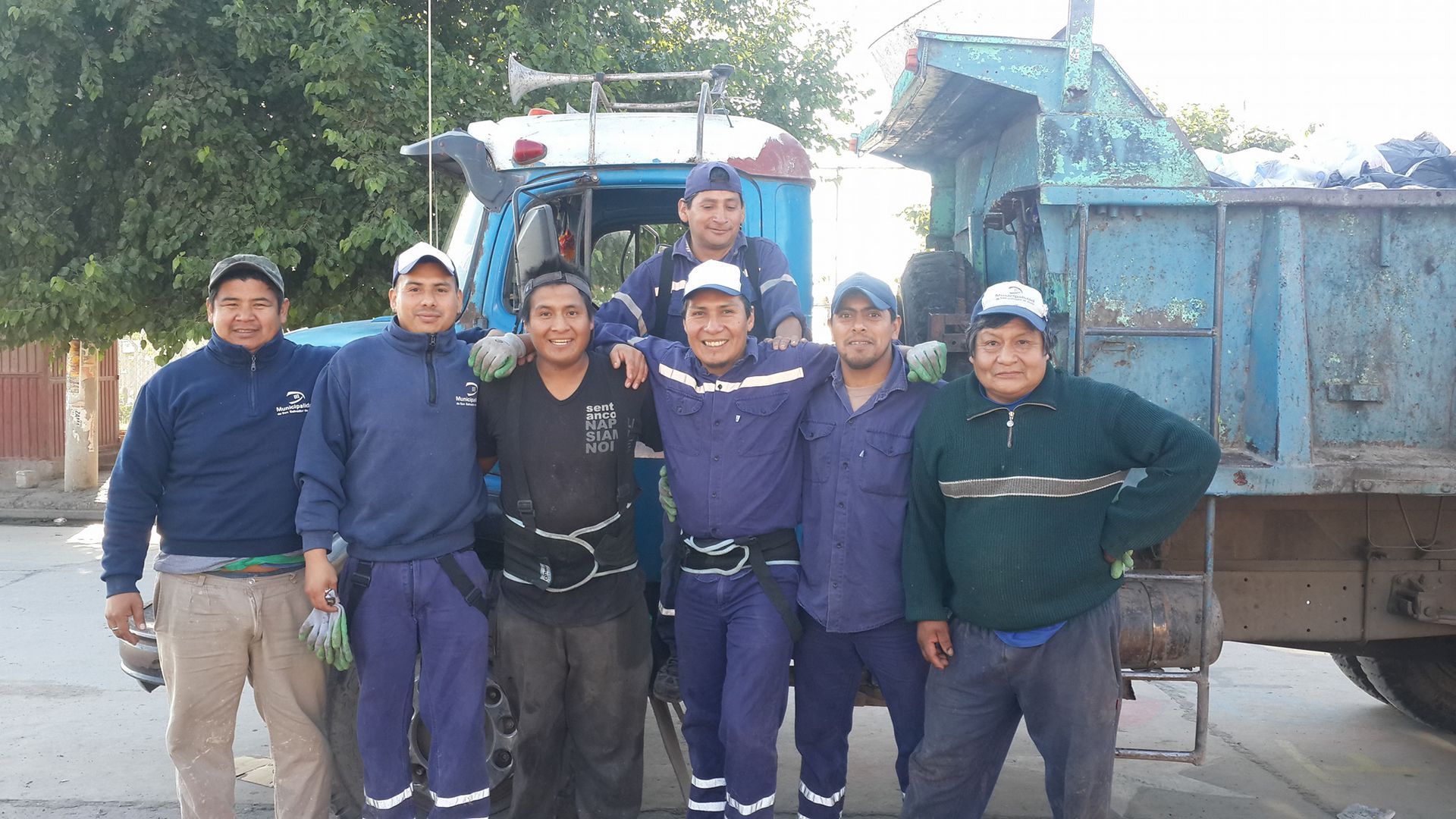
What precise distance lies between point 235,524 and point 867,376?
197 centimetres

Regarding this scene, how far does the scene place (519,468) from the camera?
327 centimetres

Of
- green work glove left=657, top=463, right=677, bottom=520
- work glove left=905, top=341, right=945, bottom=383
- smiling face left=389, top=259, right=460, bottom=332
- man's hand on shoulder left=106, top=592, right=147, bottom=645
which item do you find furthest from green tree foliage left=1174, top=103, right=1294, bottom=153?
man's hand on shoulder left=106, top=592, right=147, bottom=645

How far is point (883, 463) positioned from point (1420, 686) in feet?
12.3

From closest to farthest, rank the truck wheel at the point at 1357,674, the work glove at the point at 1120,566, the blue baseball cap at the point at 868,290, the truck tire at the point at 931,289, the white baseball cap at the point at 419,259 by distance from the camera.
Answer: the work glove at the point at 1120,566 → the blue baseball cap at the point at 868,290 → the white baseball cap at the point at 419,259 → the truck tire at the point at 931,289 → the truck wheel at the point at 1357,674

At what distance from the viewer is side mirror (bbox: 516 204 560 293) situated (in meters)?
3.82

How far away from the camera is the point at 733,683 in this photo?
318cm

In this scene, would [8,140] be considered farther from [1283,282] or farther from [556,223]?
[1283,282]

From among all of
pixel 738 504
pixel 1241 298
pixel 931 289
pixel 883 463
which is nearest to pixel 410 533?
pixel 738 504

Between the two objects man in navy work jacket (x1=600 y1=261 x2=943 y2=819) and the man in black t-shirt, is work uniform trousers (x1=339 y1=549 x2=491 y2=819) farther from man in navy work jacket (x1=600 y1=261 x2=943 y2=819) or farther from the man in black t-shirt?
man in navy work jacket (x1=600 y1=261 x2=943 y2=819)

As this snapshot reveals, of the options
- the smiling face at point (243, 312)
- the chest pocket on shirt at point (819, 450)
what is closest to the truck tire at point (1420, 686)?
the chest pocket on shirt at point (819, 450)

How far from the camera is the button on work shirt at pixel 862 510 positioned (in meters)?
3.17

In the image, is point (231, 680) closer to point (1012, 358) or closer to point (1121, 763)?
point (1012, 358)

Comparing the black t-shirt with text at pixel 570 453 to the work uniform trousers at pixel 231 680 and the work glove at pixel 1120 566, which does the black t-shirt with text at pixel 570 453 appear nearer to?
the work uniform trousers at pixel 231 680

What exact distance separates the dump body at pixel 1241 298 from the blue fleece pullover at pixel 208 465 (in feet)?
7.72
